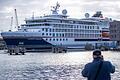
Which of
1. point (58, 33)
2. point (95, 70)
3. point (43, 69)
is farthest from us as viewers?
point (58, 33)

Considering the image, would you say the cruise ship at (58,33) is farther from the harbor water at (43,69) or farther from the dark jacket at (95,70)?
the dark jacket at (95,70)

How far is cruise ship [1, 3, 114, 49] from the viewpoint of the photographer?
139250 mm

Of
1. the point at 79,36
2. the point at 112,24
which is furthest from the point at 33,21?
the point at 112,24

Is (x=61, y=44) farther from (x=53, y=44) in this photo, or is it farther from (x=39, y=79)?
(x=39, y=79)

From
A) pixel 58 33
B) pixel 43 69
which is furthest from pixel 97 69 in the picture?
pixel 58 33

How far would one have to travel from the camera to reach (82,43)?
15862cm

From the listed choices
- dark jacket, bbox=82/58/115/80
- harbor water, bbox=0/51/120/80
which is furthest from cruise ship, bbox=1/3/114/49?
dark jacket, bbox=82/58/115/80

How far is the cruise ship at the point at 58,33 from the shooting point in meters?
139

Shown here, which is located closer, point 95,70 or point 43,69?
point 95,70

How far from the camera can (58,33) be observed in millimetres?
150500

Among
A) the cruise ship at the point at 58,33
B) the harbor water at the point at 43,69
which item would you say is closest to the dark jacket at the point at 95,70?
the harbor water at the point at 43,69

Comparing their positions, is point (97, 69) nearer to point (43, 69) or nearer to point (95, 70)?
point (95, 70)

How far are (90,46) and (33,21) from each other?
76.3 feet

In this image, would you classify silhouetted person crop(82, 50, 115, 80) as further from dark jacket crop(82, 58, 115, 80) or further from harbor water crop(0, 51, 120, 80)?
harbor water crop(0, 51, 120, 80)
